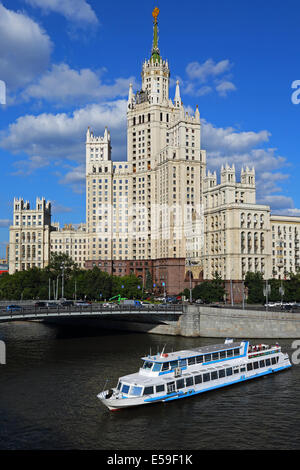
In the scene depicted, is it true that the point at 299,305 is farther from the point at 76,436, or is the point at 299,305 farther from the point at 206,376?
the point at 76,436

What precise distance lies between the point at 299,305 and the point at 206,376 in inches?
2568

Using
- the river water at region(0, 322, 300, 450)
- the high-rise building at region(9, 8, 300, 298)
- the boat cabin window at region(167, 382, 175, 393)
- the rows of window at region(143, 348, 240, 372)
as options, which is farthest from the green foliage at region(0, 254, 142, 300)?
the boat cabin window at region(167, 382, 175, 393)

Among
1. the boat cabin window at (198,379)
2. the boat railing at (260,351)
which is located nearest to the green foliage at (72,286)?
the boat railing at (260,351)

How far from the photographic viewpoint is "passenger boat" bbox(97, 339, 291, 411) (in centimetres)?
4709

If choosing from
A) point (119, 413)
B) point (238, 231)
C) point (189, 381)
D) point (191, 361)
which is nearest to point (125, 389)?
point (119, 413)

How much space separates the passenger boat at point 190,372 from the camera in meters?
47.1

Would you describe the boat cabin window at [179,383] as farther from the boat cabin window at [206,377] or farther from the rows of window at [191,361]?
the boat cabin window at [206,377]

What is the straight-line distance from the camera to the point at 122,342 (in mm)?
84375

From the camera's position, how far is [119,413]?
44719mm

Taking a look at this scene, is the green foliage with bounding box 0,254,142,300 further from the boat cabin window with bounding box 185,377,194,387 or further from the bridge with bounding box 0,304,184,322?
the boat cabin window with bounding box 185,377,194,387

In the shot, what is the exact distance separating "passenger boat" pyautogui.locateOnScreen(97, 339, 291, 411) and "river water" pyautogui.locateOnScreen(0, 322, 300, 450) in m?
1.05

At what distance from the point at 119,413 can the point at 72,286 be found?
108 m

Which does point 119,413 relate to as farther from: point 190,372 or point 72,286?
point 72,286

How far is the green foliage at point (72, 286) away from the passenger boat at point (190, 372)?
8434 centimetres
